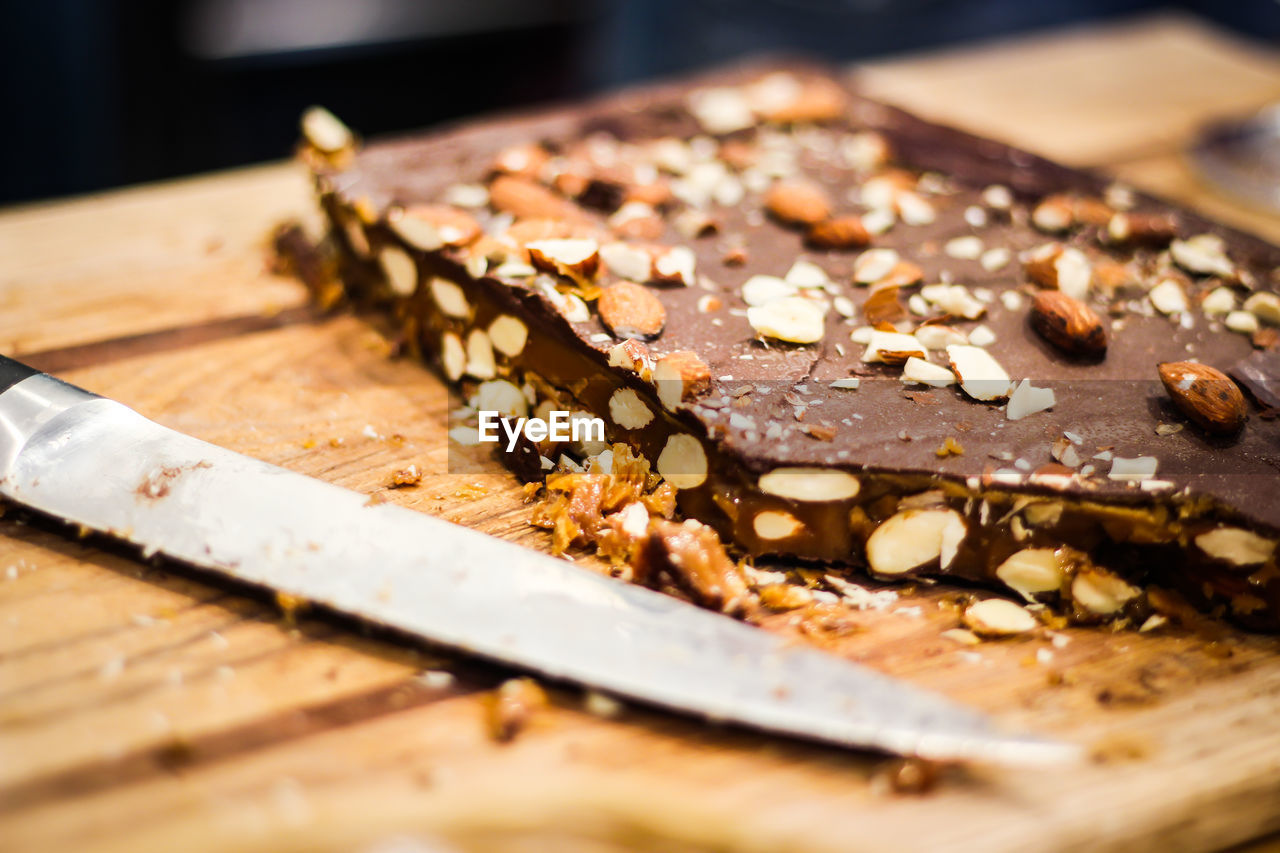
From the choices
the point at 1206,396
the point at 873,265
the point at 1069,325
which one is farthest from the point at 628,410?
the point at 1206,396

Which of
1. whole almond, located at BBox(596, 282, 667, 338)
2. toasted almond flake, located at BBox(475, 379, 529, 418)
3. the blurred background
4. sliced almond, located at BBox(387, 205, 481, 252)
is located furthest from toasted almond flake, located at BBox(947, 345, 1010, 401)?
the blurred background

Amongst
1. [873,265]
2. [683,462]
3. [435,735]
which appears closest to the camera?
[435,735]

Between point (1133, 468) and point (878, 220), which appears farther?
point (878, 220)

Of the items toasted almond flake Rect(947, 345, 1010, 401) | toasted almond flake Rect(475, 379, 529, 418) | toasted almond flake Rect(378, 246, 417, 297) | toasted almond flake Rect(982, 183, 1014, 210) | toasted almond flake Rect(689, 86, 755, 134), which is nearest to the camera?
toasted almond flake Rect(947, 345, 1010, 401)

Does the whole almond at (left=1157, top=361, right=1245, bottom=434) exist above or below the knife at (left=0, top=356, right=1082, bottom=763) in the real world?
above

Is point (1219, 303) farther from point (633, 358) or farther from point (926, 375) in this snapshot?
point (633, 358)

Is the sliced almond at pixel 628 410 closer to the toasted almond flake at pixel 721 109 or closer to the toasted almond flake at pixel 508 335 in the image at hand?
the toasted almond flake at pixel 508 335

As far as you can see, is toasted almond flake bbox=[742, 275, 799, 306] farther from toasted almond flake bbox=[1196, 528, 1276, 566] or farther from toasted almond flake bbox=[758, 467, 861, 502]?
toasted almond flake bbox=[1196, 528, 1276, 566]

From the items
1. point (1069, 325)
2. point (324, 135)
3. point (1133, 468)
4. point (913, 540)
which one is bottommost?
point (913, 540)
